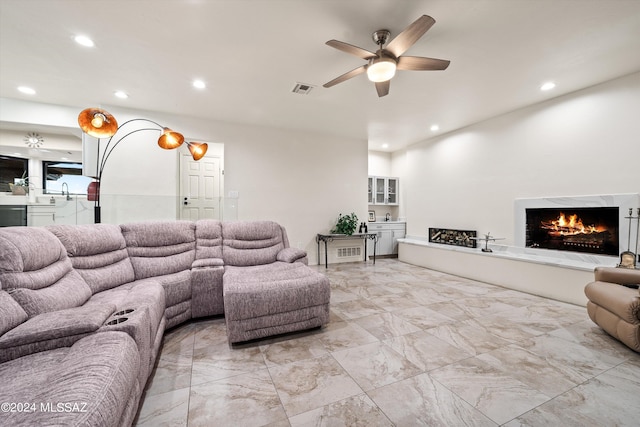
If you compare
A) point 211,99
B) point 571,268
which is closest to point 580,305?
point 571,268

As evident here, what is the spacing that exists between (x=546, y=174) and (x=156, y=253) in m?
5.09

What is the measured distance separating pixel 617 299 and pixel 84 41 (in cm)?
510

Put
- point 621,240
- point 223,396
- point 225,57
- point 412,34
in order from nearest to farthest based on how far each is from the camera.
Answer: point 223,396 < point 412,34 < point 225,57 < point 621,240

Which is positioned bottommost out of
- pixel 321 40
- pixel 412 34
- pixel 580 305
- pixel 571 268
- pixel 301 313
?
pixel 580 305

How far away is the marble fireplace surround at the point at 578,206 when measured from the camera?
2850 mm

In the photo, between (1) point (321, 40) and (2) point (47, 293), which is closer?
(2) point (47, 293)

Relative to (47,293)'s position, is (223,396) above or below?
below

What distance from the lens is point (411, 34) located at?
1.83 meters

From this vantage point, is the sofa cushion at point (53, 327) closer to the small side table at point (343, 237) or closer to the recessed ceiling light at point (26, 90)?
the recessed ceiling light at point (26, 90)

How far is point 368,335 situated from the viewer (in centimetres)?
223

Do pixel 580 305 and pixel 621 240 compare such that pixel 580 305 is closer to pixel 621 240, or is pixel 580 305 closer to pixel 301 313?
pixel 621 240

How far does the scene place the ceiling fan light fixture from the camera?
6.97ft

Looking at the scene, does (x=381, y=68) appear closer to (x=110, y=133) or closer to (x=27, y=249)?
(x=110, y=133)

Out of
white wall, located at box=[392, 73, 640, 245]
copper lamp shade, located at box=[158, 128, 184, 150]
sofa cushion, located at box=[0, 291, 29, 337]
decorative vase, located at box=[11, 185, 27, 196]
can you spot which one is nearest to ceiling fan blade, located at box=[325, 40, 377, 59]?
copper lamp shade, located at box=[158, 128, 184, 150]
